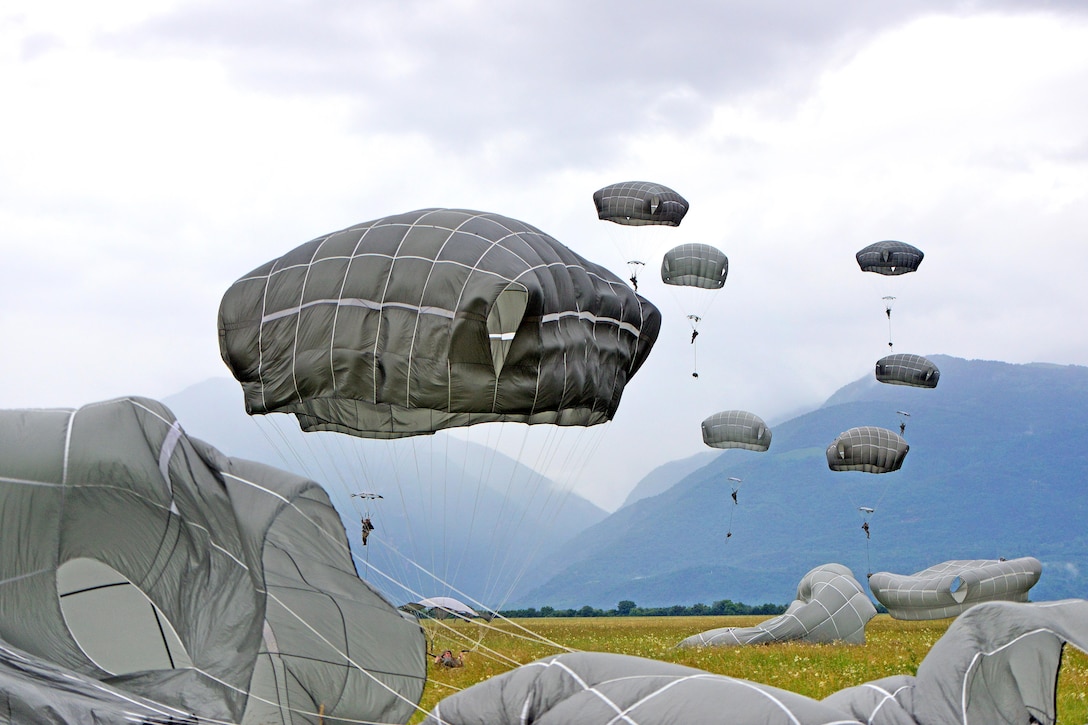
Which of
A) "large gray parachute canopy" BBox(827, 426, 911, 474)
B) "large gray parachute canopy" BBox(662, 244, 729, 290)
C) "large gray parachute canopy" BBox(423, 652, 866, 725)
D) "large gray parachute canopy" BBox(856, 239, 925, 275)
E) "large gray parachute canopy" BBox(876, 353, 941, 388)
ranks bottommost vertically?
"large gray parachute canopy" BBox(423, 652, 866, 725)

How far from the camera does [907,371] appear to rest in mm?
45406

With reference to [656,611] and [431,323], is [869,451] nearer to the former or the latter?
[431,323]

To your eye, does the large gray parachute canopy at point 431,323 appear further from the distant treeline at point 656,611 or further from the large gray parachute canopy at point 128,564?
the distant treeline at point 656,611

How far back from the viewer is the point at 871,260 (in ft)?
139

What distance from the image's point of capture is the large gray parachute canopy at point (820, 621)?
23438 mm

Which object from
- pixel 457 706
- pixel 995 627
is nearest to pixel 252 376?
pixel 457 706

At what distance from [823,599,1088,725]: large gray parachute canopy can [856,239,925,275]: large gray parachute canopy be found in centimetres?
3551

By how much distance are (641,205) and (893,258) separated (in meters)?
16.7

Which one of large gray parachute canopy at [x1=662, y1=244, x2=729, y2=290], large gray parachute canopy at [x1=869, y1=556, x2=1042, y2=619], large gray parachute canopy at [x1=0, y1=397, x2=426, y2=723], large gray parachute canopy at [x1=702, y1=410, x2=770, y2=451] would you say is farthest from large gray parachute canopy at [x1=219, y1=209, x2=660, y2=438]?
large gray parachute canopy at [x1=702, y1=410, x2=770, y2=451]

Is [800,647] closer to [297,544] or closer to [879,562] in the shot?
[297,544]

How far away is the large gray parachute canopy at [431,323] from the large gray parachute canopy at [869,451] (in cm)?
2529

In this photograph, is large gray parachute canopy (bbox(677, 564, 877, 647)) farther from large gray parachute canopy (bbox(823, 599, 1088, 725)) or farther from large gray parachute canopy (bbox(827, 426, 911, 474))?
large gray parachute canopy (bbox(823, 599, 1088, 725))

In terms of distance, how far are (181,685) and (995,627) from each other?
617 centimetres

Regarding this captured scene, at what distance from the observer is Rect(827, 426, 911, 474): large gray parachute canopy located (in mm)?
38562
